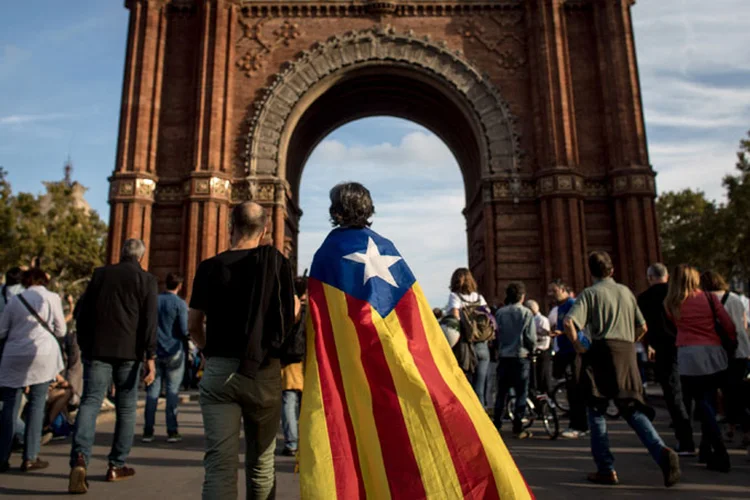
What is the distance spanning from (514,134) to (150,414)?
1598 centimetres

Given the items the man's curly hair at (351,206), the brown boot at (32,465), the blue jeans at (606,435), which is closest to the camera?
the man's curly hair at (351,206)

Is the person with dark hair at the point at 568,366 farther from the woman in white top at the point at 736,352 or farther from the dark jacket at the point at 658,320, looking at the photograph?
the woman in white top at the point at 736,352

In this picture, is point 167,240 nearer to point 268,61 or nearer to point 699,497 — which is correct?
point 268,61

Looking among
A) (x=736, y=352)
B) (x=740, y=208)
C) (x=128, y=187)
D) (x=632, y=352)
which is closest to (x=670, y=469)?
(x=632, y=352)

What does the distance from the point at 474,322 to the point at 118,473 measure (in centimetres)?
443

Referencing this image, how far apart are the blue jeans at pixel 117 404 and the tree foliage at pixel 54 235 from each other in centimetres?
3389

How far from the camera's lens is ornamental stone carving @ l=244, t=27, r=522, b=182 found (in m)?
19.8

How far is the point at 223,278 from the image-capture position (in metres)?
3.20

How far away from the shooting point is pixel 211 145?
19.2 metres

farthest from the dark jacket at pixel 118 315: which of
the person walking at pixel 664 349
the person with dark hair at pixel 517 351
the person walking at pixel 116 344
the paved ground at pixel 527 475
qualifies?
the person walking at pixel 664 349

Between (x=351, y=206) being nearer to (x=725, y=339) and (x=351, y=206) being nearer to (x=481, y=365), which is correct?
(x=725, y=339)

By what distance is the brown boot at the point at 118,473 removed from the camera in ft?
16.9

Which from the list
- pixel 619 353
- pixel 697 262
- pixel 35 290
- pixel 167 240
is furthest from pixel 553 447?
pixel 697 262

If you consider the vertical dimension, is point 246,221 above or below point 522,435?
above
